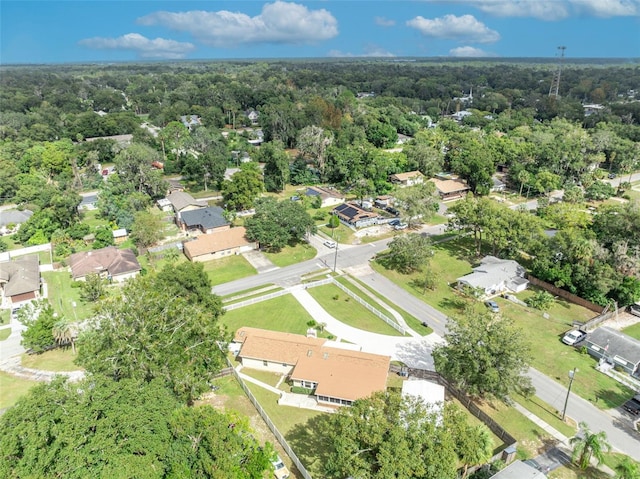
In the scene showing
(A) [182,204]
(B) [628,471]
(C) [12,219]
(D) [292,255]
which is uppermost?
Answer: (A) [182,204]

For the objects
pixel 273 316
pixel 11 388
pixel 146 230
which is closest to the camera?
pixel 11 388

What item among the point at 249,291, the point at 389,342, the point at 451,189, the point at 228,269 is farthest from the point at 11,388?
the point at 451,189

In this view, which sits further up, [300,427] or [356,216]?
[356,216]

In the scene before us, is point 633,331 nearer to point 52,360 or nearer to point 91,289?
point 52,360

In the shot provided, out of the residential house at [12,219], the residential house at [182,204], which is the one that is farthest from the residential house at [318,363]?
the residential house at [12,219]

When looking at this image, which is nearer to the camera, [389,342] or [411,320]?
[389,342]

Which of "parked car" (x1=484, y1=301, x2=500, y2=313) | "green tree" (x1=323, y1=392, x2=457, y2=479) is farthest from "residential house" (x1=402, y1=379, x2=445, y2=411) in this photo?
"parked car" (x1=484, y1=301, x2=500, y2=313)

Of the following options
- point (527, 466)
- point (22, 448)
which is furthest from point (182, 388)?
point (527, 466)
